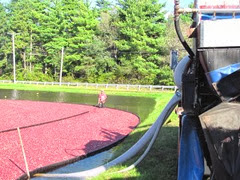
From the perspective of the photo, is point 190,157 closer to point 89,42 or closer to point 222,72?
point 222,72

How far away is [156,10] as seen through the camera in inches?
1970

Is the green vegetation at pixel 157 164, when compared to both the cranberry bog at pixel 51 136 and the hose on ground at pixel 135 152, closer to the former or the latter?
the hose on ground at pixel 135 152

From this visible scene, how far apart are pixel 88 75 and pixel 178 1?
50.0 m

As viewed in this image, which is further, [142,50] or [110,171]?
[142,50]

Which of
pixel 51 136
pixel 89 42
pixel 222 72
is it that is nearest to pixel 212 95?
pixel 222 72

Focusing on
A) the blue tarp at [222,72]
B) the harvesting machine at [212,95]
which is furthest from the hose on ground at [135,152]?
the blue tarp at [222,72]

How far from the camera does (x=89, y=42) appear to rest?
5453cm

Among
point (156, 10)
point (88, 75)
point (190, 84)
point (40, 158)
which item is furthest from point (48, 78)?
point (190, 84)

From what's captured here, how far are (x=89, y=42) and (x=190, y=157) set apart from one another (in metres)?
51.1

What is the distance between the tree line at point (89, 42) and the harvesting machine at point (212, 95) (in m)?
40.8

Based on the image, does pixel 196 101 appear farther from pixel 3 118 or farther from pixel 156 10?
pixel 156 10

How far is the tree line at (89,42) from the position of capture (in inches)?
1915

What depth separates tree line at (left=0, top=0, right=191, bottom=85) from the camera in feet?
160

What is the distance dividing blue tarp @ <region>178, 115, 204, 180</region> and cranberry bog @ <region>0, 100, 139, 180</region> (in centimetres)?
520
